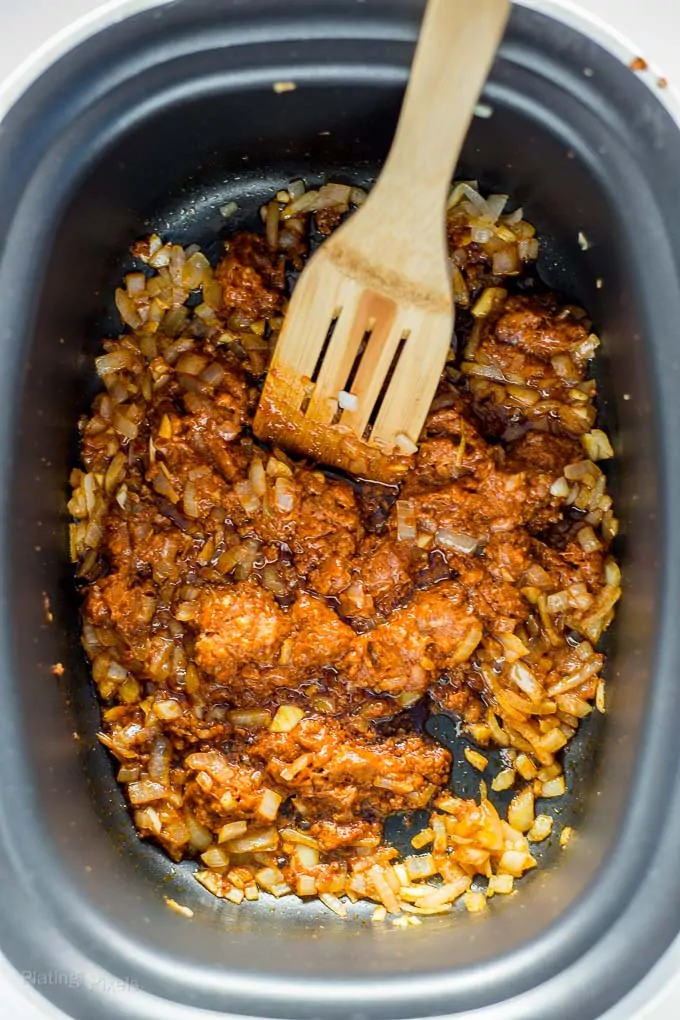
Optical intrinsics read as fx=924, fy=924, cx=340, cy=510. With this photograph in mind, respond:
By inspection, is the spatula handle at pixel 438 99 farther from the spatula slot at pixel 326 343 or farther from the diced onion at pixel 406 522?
the diced onion at pixel 406 522

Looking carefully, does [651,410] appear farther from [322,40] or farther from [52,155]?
[52,155]

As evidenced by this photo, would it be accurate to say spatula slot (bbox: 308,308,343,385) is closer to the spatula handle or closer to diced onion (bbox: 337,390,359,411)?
diced onion (bbox: 337,390,359,411)

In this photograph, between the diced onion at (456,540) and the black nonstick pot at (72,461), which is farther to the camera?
the diced onion at (456,540)

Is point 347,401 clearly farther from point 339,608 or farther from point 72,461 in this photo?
point 72,461

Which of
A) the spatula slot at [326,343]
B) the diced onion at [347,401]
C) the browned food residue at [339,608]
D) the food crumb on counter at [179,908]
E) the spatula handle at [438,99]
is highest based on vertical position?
the spatula handle at [438,99]

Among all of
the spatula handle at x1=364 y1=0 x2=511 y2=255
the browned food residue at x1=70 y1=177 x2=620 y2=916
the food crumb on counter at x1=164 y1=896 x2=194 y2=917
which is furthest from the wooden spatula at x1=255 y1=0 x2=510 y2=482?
the food crumb on counter at x1=164 y1=896 x2=194 y2=917

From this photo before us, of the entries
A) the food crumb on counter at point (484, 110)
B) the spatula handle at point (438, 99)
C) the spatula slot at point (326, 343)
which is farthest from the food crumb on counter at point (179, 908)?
the food crumb on counter at point (484, 110)
